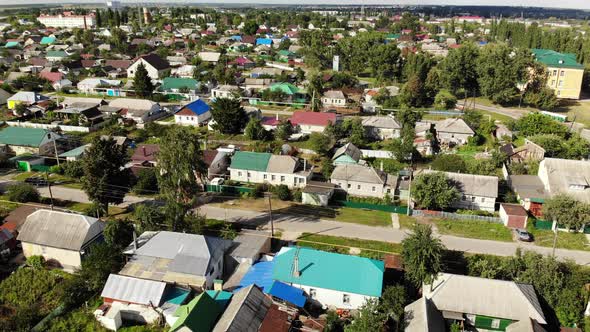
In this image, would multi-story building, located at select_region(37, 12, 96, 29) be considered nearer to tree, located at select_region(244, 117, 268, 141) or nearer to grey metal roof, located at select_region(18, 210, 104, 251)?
tree, located at select_region(244, 117, 268, 141)

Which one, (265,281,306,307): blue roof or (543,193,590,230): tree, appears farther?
(543,193,590,230): tree

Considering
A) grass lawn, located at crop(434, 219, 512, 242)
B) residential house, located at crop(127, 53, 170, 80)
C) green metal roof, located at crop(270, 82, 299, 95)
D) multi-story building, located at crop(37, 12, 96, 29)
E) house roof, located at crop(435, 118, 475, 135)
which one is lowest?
grass lawn, located at crop(434, 219, 512, 242)

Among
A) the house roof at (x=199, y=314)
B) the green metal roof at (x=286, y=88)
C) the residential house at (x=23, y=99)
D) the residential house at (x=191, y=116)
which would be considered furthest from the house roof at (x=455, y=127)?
the residential house at (x=23, y=99)

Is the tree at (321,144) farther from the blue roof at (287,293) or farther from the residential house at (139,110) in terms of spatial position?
the residential house at (139,110)

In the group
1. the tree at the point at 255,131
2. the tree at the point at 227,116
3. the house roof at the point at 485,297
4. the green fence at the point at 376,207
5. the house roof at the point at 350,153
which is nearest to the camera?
the house roof at the point at 485,297

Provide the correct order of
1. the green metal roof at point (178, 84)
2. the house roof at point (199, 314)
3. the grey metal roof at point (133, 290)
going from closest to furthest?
the house roof at point (199, 314) < the grey metal roof at point (133, 290) < the green metal roof at point (178, 84)

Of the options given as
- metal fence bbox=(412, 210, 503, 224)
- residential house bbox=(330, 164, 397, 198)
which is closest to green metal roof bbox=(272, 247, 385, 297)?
metal fence bbox=(412, 210, 503, 224)
